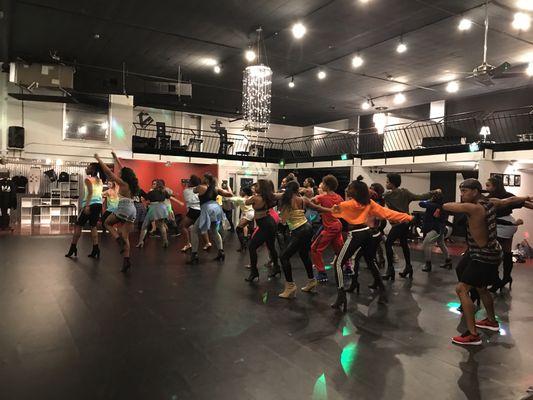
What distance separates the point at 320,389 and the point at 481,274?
1786mm

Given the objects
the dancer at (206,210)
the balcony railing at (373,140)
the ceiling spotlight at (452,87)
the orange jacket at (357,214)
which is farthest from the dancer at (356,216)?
the ceiling spotlight at (452,87)

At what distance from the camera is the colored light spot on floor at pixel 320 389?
7.69 feet

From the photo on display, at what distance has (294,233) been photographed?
4660 millimetres

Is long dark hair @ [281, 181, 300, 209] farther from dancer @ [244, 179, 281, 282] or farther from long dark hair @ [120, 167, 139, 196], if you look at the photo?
long dark hair @ [120, 167, 139, 196]

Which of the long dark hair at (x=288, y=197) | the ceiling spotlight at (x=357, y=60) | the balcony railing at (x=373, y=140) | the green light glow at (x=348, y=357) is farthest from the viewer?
the balcony railing at (x=373, y=140)

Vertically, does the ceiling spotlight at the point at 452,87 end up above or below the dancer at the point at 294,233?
above

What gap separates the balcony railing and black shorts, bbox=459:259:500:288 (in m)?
7.36

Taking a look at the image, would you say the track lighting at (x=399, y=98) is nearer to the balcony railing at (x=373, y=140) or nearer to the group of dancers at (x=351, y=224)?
the balcony railing at (x=373, y=140)

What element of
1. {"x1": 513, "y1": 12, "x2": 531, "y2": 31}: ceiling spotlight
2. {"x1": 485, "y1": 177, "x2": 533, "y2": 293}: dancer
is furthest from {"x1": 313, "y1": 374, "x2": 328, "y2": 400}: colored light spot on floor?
{"x1": 513, "y1": 12, "x2": 531, "y2": 31}: ceiling spotlight

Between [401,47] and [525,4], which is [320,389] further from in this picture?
[401,47]

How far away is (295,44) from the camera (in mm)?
9078

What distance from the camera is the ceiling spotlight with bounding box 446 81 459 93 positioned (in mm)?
11617

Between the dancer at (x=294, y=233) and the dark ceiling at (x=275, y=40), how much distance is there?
13.7ft

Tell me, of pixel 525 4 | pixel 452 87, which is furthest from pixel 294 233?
pixel 452 87
